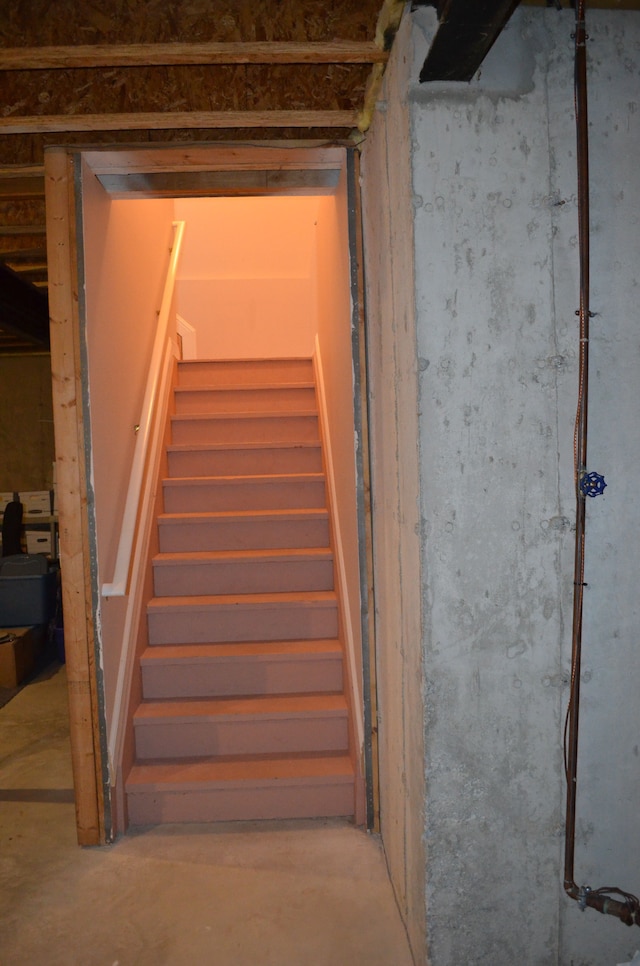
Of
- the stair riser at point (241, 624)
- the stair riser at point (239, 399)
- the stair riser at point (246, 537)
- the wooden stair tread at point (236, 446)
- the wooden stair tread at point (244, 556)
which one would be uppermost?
the stair riser at point (239, 399)

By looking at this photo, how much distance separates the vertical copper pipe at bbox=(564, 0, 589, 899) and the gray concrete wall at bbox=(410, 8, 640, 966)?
4 centimetres

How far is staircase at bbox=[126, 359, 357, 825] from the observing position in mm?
2734

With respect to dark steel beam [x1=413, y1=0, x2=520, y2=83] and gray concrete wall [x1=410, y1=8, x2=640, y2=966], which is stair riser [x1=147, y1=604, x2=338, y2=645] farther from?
dark steel beam [x1=413, y1=0, x2=520, y2=83]

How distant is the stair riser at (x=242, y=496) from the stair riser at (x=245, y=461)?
0.77ft

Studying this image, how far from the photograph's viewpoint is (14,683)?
466cm

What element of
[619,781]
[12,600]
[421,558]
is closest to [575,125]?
[421,558]

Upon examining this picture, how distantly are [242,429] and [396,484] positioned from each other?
2452 millimetres

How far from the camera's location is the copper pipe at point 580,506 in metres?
1.67

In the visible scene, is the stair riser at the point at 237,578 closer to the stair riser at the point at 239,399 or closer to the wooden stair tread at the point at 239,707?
the wooden stair tread at the point at 239,707

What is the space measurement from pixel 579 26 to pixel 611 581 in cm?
139

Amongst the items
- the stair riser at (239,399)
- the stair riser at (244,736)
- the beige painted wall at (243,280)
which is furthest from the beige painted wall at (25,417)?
the stair riser at (244,736)

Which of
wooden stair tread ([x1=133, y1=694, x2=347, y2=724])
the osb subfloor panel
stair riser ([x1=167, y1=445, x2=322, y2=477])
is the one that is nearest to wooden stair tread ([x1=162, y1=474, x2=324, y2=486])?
stair riser ([x1=167, y1=445, x2=322, y2=477])

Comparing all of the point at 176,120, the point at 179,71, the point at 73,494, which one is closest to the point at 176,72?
the point at 179,71

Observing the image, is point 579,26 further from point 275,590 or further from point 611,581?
point 275,590
